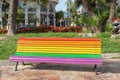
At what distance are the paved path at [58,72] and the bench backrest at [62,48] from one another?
43cm

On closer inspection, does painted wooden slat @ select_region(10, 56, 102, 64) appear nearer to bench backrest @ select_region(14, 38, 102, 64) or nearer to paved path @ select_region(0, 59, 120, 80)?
bench backrest @ select_region(14, 38, 102, 64)

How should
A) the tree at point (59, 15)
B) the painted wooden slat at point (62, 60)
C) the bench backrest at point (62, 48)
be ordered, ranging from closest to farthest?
the painted wooden slat at point (62, 60)
the bench backrest at point (62, 48)
the tree at point (59, 15)

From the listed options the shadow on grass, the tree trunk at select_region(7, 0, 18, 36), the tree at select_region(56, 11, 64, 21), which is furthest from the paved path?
the tree at select_region(56, 11, 64, 21)

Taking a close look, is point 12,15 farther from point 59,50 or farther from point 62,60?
point 62,60

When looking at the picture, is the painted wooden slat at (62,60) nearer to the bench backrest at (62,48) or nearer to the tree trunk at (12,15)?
the bench backrest at (62,48)

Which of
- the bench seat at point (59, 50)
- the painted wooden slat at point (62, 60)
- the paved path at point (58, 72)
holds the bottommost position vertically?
the paved path at point (58, 72)

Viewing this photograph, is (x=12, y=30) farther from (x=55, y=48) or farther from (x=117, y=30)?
(x=55, y=48)

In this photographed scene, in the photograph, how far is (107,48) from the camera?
1362 cm

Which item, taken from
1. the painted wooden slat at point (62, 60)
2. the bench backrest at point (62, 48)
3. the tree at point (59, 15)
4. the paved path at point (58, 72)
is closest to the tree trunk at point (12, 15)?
the paved path at point (58, 72)

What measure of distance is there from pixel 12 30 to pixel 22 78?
1537 cm

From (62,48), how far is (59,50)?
0.09 m

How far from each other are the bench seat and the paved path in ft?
1.08

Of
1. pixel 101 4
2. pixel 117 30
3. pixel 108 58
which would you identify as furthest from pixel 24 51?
pixel 101 4

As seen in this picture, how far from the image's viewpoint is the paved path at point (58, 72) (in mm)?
8375
